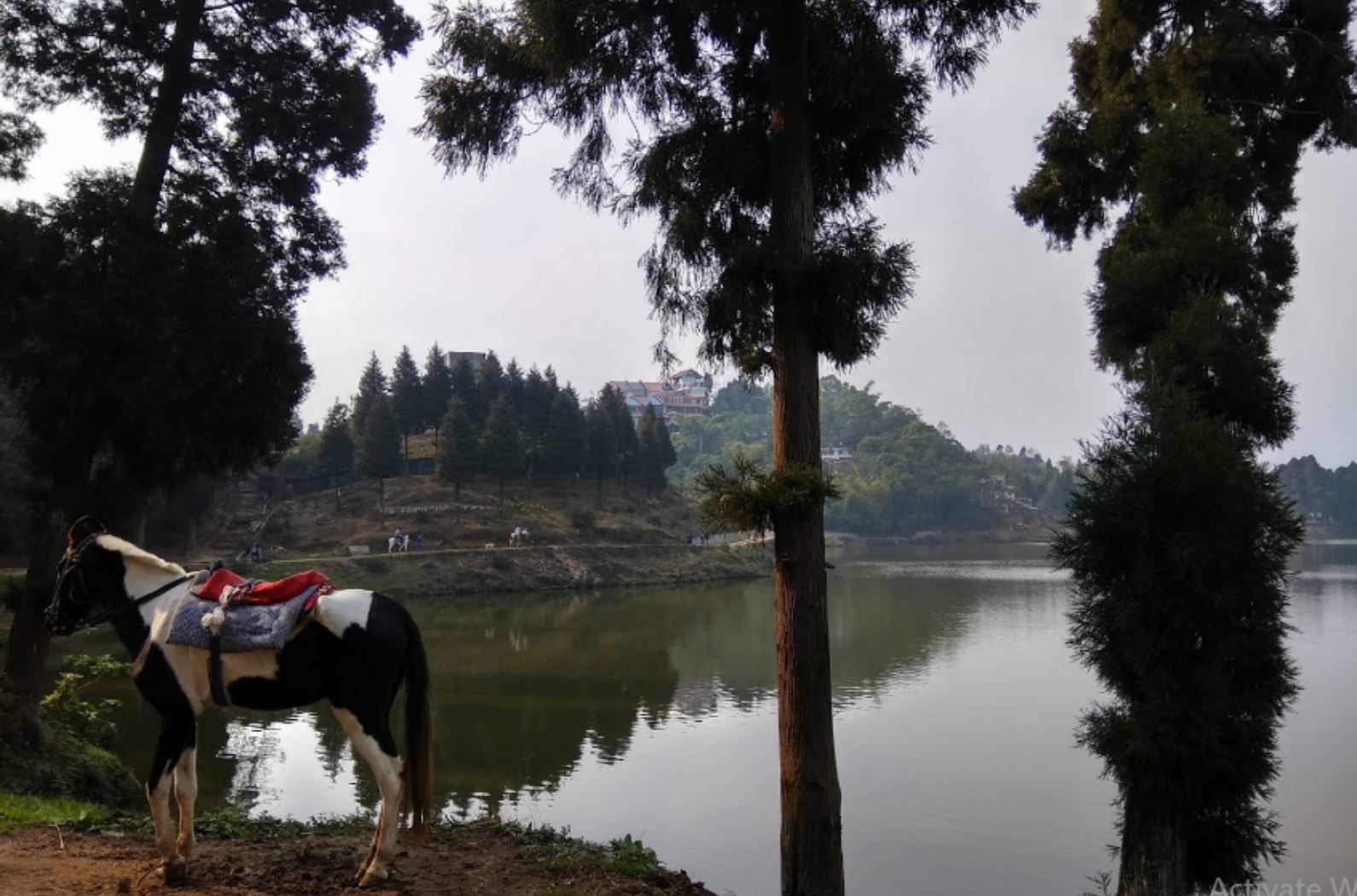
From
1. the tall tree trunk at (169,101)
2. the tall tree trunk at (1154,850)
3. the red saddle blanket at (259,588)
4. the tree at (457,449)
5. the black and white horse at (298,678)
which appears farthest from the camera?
the tree at (457,449)

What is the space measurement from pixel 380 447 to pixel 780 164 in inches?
1594

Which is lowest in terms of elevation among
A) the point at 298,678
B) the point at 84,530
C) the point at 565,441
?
the point at 298,678

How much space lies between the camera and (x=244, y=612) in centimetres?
488

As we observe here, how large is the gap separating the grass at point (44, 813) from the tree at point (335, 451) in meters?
42.7

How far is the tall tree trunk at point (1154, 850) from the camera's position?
19.8 ft

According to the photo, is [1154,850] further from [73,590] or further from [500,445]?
[500,445]

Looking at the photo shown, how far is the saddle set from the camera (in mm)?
4820

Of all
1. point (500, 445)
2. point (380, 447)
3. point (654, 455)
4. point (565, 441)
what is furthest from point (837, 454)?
point (380, 447)

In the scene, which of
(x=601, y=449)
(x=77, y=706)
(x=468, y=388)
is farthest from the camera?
(x=468, y=388)

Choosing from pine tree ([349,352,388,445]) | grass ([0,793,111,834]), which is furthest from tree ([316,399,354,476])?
grass ([0,793,111,834])

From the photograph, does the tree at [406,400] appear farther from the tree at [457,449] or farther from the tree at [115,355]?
the tree at [115,355]

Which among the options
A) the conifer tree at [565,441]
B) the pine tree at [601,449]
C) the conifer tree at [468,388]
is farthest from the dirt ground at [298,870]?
the conifer tree at [468,388]

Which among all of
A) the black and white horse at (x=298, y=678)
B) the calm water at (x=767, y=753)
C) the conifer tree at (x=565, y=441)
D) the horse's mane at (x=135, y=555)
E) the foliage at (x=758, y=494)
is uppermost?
the conifer tree at (x=565, y=441)

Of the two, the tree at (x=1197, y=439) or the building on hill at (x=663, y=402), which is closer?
the tree at (x=1197, y=439)
